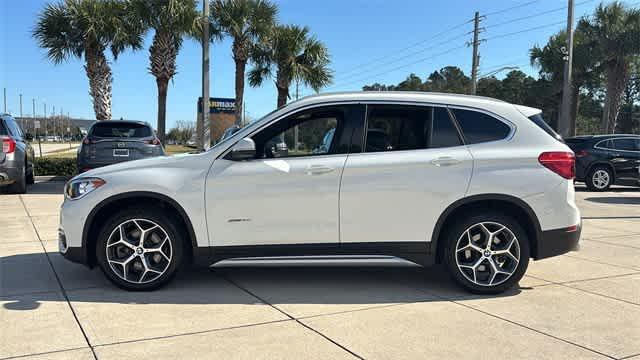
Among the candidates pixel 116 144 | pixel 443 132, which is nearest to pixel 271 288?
pixel 443 132

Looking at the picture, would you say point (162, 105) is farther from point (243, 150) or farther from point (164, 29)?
point (243, 150)

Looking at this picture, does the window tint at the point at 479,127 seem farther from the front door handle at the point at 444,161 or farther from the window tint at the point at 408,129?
the front door handle at the point at 444,161

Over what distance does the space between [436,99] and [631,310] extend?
7.99ft

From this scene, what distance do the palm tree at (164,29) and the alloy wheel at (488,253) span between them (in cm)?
1567

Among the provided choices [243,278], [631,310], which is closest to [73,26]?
[243,278]

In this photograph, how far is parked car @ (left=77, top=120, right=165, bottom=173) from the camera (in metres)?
10.5

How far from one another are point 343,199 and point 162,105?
16249 millimetres

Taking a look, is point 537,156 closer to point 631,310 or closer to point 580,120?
point 631,310

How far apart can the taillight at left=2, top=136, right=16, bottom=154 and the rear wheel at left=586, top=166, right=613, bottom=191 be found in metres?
14.5

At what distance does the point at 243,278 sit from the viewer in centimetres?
522

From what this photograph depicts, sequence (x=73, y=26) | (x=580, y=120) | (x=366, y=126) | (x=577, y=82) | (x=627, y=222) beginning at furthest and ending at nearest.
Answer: (x=580, y=120) < (x=577, y=82) < (x=73, y=26) < (x=627, y=222) < (x=366, y=126)

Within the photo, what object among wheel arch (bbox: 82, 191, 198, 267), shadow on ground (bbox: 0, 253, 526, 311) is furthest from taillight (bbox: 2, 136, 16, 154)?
wheel arch (bbox: 82, 191, 198, 267)

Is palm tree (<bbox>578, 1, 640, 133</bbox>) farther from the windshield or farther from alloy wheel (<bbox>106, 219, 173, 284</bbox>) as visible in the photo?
alloy wheel (<bbox>106, 219, 173, 284</bbox>)

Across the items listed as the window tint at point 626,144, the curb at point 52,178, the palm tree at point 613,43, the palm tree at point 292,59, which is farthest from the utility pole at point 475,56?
the curb at point 52,178
